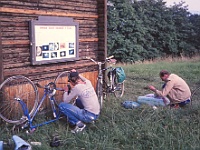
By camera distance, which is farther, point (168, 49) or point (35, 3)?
point (168, 49)

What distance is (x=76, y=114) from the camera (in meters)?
6.16

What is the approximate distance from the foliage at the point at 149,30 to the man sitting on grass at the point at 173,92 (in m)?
19.9

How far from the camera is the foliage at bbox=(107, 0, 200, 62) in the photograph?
2786 centimetres

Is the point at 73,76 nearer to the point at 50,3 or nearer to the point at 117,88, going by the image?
the point at 50,3

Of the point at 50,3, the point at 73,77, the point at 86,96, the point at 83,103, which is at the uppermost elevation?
the point at 50,3

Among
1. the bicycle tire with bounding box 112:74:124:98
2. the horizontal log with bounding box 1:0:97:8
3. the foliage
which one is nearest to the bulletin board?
the horizontal log with bounding box 1:0:97:8

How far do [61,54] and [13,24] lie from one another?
59.9 inches

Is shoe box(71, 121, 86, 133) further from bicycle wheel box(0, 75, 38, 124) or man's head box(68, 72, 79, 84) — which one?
bicycle wheel box(0, 75, 38, 124)

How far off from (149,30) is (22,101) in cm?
2629

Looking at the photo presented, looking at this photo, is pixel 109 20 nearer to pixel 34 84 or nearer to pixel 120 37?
pixel 120 37

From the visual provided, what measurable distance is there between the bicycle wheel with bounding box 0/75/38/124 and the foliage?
2079 cm

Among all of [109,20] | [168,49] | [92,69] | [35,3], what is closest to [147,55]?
[168,49]

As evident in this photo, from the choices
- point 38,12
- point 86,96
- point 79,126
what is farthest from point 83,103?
point 38,12

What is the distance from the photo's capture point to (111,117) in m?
6.33
